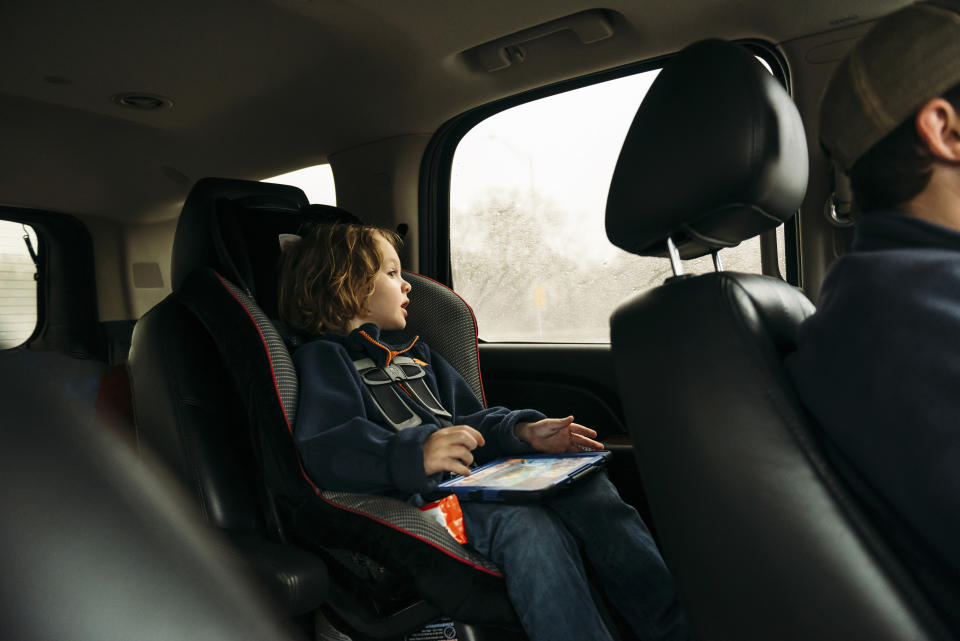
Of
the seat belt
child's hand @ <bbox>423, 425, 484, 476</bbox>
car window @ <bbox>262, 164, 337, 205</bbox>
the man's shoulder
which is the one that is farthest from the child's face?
the man's shoulder

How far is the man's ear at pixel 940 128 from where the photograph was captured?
2.42 ft

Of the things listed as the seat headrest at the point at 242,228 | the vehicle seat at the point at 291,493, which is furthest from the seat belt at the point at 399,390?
the seat headrest at the point at 242,228

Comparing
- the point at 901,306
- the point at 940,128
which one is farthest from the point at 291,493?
the point at 940,128

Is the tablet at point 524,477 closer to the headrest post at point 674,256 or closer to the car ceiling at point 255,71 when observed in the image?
the headrest post at point 674,256

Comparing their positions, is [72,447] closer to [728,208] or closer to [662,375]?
[662,375]

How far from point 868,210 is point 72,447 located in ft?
2.93

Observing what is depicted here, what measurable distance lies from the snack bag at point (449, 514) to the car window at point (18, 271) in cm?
124

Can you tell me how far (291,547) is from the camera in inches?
53.1

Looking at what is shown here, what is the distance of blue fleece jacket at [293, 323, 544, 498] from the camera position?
4.41 ft

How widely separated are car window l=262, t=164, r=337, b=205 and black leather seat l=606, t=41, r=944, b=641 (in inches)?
85.1

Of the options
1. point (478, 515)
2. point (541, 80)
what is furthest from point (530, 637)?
point (541, 80)

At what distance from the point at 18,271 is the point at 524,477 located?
1.73 metres

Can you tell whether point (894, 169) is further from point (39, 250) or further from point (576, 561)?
point (39, 250)

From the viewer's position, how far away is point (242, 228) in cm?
175
